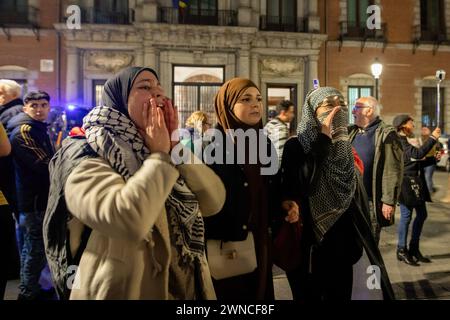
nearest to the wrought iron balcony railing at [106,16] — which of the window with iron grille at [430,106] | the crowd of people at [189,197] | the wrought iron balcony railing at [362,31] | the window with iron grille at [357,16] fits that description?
the wrought iron balcony railing at [362,31]

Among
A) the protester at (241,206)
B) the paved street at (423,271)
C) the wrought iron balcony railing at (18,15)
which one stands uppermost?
the wrought iron balcony railing at (18,15)

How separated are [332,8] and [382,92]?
4.70 metres

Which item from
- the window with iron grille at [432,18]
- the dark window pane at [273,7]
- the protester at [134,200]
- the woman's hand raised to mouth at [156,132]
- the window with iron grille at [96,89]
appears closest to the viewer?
the protester at [134,200]

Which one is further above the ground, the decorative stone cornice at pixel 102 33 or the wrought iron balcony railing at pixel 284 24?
the wrought iron balcony railing at pixel 284 24

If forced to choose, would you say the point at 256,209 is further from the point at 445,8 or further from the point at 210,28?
the point at 445,8

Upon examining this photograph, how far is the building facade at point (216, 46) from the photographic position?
578 inches

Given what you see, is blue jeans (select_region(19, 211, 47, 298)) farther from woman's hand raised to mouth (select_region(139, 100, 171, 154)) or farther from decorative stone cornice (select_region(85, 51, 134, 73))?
decorative stone cornice (select_region(85, 51, 134, 73))

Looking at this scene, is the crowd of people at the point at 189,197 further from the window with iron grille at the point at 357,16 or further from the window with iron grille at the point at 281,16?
the window with iron grille at the point at 357,16

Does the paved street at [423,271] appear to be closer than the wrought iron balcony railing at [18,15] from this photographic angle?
Yes

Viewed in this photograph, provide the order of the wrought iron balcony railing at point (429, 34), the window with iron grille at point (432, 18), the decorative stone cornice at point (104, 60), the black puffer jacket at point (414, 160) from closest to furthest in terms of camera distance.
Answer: the black puffer jacket at point (414, 160) < the decorative stone cornice at point (104, 60) < the wrought iron balcony railing at point (429, 34) < the window with iron grille at point (432, 18)

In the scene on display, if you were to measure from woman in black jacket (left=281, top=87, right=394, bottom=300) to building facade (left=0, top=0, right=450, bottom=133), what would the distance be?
12.8m

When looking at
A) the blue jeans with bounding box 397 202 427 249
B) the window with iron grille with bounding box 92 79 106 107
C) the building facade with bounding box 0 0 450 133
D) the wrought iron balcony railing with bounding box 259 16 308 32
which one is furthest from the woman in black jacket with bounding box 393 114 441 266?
the window with iron grille with bounding box 92 79 106 107

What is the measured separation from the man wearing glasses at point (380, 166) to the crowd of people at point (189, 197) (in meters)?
0.01
